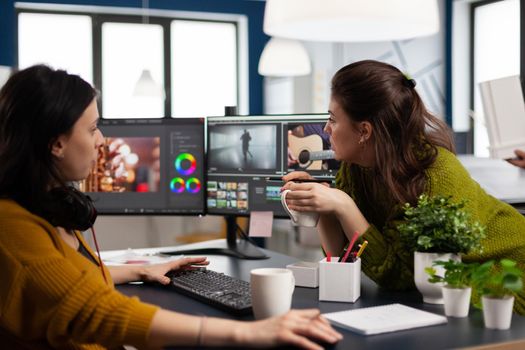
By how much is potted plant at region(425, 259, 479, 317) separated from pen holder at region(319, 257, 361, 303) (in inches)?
8.1

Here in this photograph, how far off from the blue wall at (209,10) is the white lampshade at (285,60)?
1271 mm

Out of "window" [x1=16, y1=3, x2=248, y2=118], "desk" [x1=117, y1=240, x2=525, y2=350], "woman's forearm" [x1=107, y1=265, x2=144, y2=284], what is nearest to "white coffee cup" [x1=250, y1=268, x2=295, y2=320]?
"desk" [x1=117, y1=240, x2=525, y2=350]

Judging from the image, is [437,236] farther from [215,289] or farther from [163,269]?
[163,269]

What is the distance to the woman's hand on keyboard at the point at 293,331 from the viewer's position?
1061 millimetres

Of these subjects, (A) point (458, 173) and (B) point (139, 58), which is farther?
(B) point (139, 58)

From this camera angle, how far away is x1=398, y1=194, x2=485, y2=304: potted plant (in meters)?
1.35

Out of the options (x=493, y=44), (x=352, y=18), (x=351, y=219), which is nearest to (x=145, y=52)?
(x=493, y=44)

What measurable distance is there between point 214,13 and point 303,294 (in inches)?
244

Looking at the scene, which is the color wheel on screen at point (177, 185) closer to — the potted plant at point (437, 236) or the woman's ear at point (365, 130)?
the woman's ear at point (365, 130)

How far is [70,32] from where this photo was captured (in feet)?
22.8

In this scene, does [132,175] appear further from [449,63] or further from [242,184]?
[449,63]

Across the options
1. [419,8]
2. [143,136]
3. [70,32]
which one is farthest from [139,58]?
[419,8]

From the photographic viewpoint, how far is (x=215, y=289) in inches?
60.4

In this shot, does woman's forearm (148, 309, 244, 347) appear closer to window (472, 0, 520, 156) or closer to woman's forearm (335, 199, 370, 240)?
woman's forearm (335, 199, 370, 240)
